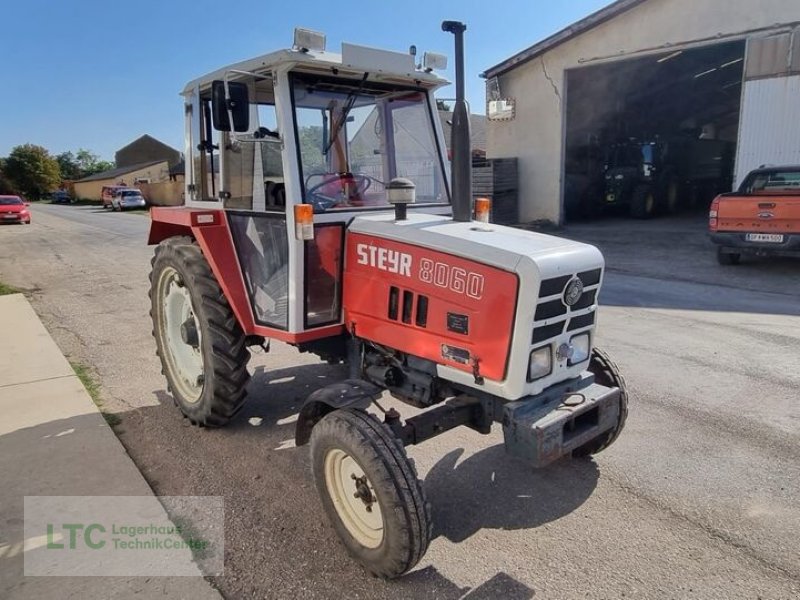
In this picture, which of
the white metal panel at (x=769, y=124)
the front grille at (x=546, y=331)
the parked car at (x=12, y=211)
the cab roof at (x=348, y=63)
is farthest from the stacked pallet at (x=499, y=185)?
the parked car at (x=12, y=211)

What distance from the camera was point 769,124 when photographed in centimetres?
1142

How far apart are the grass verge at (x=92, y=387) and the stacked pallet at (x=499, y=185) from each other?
1143 centimetres

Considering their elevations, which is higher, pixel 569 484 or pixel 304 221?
pixel 304 221

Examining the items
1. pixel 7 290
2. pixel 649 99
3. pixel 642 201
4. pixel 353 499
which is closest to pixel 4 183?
pixel 7 290

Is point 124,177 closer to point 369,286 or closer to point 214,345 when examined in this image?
point 214,345

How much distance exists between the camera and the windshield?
11.2 feet

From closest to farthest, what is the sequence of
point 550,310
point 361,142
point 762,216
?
1. point 550,310
2. point 361,142
3. point 762,216

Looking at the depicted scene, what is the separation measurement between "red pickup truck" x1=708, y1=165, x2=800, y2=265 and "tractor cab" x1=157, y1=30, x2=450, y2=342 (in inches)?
292

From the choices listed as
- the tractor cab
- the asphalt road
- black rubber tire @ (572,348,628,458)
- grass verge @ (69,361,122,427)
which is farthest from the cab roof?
grass verge @ (69,361,122,427)

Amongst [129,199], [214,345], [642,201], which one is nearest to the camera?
[214,345]

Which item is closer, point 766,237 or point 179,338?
point 179,338

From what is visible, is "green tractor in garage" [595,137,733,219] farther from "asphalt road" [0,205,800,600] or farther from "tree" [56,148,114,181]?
"tree" [56,148,114,181]

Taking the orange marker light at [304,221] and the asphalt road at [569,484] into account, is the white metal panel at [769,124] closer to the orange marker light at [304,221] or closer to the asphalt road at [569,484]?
the asphalt road at [569,484]

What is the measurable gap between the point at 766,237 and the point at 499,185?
740cm
